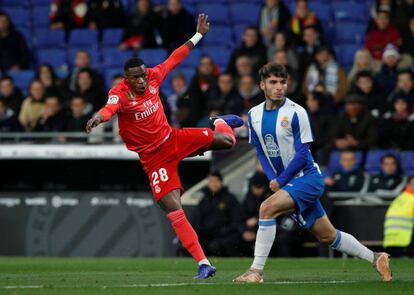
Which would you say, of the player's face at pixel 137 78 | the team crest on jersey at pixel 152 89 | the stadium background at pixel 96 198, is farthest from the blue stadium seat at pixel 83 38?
the player's face at pixel 137 78

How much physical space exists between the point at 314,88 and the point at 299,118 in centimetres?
860

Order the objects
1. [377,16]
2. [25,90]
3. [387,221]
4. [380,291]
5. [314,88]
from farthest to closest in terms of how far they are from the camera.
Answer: [25,90]
[377,16]
[314,88]
[387,221]
[380,291]

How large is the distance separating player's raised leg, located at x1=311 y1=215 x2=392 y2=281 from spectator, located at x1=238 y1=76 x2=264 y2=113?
26.7 ft

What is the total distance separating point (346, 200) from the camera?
1923cm

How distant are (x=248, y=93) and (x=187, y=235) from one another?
27.2 ft

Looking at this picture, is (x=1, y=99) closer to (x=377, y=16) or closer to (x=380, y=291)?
(x=377, y=16)

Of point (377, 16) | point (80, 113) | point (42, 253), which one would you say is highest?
point (377, 16)

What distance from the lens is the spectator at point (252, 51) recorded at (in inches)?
845

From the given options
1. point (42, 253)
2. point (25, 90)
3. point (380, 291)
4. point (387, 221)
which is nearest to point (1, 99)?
point (25, 90)

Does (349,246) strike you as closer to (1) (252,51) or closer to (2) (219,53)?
(1) (252,51)

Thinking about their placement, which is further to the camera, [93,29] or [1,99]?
[93,29]

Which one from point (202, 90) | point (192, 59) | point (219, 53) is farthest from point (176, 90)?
point (219, 53)

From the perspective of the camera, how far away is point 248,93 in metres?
20.3

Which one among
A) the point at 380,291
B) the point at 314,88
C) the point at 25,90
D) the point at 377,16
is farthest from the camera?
the point at 25,90
